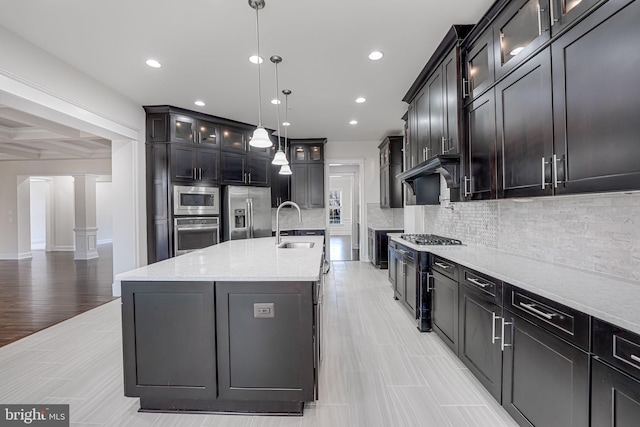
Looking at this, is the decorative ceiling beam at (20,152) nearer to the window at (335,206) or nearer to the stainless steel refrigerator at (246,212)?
the stainless steel refrigerator at (246,212)

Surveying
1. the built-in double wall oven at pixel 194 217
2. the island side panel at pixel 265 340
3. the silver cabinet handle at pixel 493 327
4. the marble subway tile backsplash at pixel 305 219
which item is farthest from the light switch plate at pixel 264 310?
the marble subway tile backsplash at pixel 305 219

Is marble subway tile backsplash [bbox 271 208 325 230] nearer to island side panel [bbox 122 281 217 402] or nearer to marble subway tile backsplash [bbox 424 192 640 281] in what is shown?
marble subway tile backsplash [bbox 424 192 640 281]

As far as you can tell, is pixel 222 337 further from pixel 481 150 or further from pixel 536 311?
pixel 481 150

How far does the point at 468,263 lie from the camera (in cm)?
212

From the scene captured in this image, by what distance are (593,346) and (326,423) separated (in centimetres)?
138

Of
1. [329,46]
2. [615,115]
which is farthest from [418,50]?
[615,115]

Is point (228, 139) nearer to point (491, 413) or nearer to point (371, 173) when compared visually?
point (371, 173)

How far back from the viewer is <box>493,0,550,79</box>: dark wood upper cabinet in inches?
66.2

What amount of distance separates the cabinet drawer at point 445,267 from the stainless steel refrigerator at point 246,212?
11.3ft

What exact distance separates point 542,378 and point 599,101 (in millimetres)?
1308

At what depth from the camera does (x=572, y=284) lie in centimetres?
149

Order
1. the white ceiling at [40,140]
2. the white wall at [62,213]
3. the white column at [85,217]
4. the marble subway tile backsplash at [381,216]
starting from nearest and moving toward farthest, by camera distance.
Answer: the white ceiling at [40,140], the marble subway tile backsplash at [381,216], the white column at [85,217], the white wall at [62,213]

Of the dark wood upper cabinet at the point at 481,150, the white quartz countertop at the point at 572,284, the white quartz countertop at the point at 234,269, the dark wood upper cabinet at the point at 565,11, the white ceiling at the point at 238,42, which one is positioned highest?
the white ceiling at the point at 238,42

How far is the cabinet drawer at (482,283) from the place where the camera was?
70.1 inches
